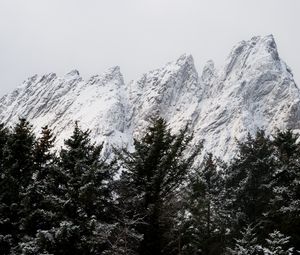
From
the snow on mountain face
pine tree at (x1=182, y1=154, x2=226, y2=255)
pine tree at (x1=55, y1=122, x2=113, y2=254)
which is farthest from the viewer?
the snow on mountain face

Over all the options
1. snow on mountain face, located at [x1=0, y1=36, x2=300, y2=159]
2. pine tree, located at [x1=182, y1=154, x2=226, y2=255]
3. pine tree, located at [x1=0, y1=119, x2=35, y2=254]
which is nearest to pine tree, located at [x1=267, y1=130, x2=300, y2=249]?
pine tree, located at [x1=182, y1=154, x2=226, y2=255]

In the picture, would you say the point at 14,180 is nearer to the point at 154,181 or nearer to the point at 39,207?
the point at 39,207

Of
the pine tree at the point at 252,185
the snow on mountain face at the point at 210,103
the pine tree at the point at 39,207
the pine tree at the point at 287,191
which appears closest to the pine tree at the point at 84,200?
the pine tree at the point at 39,207

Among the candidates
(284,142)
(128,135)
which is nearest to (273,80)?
(128,135)

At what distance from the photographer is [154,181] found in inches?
670

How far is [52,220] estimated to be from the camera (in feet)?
55.3

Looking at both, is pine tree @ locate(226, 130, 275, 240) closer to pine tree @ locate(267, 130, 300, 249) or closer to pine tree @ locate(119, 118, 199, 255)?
pine tree @ locate(267, 130, 300, 249)

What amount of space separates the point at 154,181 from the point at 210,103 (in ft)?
529

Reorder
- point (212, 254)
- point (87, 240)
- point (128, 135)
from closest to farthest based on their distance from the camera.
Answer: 1. point (87, 240)
2. point (212, 254)
3. point (128, 135)

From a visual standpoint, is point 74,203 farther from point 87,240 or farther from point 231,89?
point 231,89

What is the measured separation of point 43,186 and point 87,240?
3.23m

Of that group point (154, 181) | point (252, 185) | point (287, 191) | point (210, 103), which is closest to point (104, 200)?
point (154, 181)

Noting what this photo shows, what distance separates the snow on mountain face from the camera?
154 m

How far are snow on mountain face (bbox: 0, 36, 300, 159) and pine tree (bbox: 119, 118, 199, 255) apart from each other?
11905cm
